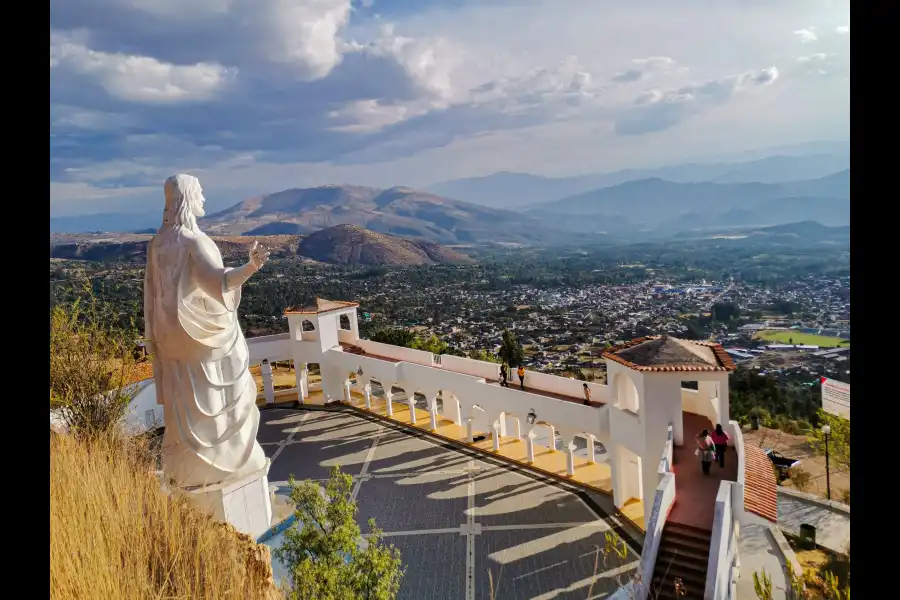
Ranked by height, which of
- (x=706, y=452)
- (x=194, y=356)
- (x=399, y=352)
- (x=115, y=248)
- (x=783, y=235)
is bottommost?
(x=706, y=452)

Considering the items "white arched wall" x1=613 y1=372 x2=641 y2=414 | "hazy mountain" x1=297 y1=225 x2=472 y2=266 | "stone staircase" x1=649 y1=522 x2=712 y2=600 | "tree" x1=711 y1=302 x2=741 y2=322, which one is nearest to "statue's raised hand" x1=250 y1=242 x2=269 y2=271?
"stone staircase" x1=649 y1=522 x2=712 y2=600

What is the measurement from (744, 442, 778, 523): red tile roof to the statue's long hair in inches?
417

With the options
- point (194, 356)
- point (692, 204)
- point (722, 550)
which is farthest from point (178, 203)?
point (692, 204)

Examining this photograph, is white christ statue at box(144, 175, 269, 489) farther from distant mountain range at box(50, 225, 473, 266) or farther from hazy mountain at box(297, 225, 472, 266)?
hazy mountain at box(297, 225, 472, 266)

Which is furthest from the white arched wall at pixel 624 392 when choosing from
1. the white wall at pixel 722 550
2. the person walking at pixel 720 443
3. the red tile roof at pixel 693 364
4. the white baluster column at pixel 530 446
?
the white wall at pixel 722 550

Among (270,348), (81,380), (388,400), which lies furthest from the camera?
(270,348)

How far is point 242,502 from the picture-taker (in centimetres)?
907

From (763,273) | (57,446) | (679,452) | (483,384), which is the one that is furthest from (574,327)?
(57,446)

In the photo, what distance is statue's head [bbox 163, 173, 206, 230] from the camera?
27.8 feet

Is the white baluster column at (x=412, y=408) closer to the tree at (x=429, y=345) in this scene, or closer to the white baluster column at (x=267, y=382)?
the white baluster column at (x=267, y=382)

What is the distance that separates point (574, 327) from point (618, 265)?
103ft

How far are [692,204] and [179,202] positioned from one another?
485ft

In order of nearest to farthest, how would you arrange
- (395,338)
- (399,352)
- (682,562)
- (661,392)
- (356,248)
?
(682,562) → (661,392) → (399,352) → (395,338) → (356,248)

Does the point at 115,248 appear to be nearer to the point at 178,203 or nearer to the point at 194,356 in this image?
the point at 178,203
